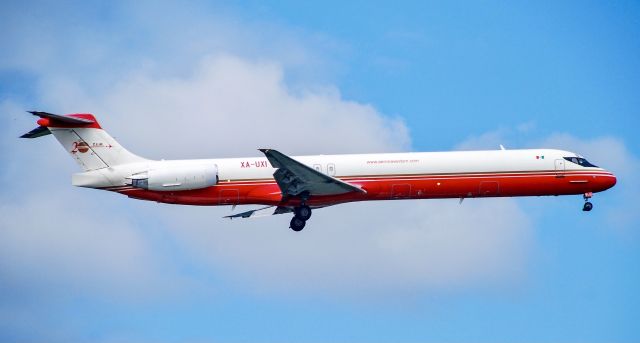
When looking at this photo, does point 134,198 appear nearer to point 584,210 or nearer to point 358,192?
point 358,192

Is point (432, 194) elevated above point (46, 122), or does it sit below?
below

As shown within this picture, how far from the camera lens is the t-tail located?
135 feet

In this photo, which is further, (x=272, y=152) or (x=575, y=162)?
(x=575, y=162)

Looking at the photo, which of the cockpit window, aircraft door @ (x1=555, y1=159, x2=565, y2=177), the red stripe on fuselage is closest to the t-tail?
the red stripe on fuselage

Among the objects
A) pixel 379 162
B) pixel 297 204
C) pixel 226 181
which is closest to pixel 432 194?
pixel 379 162

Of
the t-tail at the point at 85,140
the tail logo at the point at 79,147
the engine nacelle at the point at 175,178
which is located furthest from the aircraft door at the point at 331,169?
the tail logo at the point at 79,147

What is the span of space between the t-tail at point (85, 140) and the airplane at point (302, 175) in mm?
44

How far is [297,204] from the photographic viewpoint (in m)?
43.2

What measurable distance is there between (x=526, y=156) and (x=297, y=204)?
10949 millimetres

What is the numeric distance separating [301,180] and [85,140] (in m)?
9.65

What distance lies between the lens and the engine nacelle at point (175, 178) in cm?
4100

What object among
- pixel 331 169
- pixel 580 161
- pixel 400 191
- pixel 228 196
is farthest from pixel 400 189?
pixel 580 161

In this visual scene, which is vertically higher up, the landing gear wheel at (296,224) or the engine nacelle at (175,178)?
the engine nacelle at (175,178)

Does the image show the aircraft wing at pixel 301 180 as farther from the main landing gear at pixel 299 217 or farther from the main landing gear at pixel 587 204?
the main landing gear at pixel 587 204
